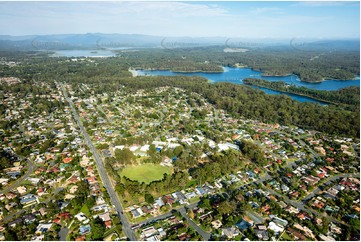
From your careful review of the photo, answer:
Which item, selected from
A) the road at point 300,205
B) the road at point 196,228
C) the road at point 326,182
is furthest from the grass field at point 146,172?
the road at point 326,182

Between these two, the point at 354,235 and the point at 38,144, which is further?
the point at 38,144

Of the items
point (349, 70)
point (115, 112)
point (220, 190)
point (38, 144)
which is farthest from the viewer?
point (349, 70)

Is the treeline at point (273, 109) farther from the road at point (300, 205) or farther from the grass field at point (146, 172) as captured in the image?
the grass field at point (146, 172)

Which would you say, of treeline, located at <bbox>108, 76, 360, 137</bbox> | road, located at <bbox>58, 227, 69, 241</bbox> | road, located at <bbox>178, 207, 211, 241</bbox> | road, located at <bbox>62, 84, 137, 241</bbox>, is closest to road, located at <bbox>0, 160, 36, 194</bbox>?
road, located at <bbox>62, 84, 137, 241</bbox>

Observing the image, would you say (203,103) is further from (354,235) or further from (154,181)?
(354,235)

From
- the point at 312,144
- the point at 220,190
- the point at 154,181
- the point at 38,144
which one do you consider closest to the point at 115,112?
the point at 38,144

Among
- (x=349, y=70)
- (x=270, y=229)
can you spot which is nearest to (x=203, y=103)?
(x=270, y=229)

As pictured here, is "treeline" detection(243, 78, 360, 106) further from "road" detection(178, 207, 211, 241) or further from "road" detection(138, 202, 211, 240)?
"road" detection(178, 207, 211, 241)

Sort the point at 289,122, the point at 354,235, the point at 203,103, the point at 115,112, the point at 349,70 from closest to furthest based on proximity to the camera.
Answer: the point at 354,235 → the point at 289,122 → the point at 115,112 → the point at 203,103 → the point at 349,70
